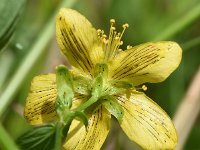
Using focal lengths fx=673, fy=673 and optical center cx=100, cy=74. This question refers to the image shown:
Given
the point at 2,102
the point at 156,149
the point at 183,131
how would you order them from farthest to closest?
the point at 183,131
the point at 2,102
the point at 156,149

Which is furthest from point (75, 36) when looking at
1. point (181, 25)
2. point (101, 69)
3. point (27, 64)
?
point (181, 25)

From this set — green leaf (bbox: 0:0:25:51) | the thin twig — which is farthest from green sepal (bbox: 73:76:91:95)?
the thin twig

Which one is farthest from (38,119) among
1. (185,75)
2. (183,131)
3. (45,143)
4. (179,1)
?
(179,1)

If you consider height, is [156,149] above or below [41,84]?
below

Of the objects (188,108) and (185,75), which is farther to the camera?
(185,75)

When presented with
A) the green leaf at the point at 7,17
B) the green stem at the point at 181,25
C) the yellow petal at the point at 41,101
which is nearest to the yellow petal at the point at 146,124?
the yellow petal at the point at 41,101

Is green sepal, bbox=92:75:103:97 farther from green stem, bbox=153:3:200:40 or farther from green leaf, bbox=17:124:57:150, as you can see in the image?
green stem, bbox=153:3:200:40

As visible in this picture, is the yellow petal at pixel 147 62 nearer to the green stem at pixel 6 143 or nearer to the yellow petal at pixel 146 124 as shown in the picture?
the yellow petal at pixel 146 124

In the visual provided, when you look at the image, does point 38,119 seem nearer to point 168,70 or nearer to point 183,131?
point 168,70
